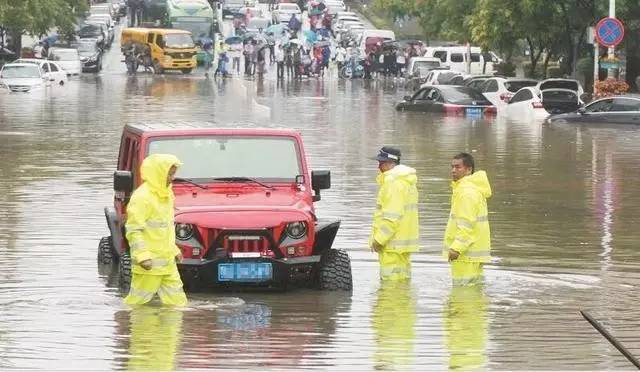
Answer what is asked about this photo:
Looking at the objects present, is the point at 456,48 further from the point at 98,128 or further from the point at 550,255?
the point at 550,255

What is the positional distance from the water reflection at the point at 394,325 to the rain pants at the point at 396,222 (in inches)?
5.6

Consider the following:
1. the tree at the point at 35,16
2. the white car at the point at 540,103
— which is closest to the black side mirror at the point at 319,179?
the white car at the point at 540,103

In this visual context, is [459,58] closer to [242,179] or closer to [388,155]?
[388,155]

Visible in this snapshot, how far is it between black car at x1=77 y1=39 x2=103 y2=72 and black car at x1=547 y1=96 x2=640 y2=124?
44415 millimetres

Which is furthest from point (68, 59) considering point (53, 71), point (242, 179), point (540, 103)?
point (242, 179)

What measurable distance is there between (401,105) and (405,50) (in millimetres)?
38686

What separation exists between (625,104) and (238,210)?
97.8 ft

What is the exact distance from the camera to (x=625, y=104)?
43.3 m

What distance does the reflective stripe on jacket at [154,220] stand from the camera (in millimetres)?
13438

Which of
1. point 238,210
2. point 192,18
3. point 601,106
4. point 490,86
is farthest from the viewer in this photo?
point 192,18

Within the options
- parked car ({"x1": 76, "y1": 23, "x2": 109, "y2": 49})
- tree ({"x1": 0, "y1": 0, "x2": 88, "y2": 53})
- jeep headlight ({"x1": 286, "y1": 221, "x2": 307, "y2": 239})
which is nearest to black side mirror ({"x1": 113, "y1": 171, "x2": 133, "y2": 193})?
jeep headlight ({"x1": 286, "y1": 221, "x2": 307, "y2": 239})

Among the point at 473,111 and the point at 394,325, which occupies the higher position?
the point at 394,325

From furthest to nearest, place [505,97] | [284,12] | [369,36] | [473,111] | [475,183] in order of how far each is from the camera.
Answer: [284,12]
[369,36]
[505,97]
[473,111]
[475,183]

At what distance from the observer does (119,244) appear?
50.9 feet
